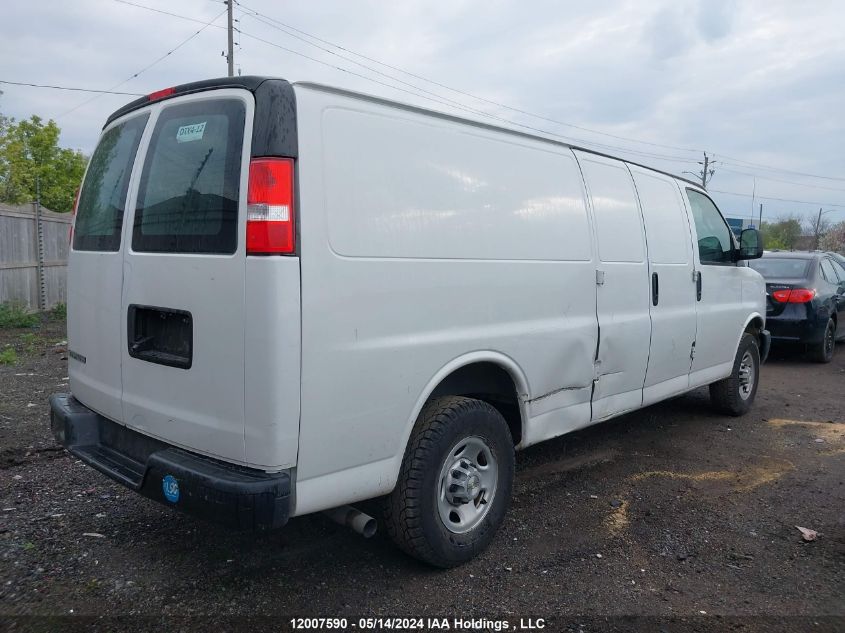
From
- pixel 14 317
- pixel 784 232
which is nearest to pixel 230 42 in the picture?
pixel 14 317

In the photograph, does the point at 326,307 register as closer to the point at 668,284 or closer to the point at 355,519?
the point at 355,519

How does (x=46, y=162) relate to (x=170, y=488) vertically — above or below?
above

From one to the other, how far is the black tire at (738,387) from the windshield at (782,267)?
375 cm

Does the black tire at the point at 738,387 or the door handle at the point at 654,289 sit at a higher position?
the door handle at the point at 654,289

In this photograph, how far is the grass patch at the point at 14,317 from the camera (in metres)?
10.8

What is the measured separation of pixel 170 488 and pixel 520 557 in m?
1.82

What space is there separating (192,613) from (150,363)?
1.09m

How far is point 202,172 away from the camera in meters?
2.88

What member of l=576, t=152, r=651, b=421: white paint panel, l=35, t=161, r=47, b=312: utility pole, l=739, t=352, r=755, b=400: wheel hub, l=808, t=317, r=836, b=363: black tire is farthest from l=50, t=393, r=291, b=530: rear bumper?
l=35, t=161, r=47, b=312: utility pole

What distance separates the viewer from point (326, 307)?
270 centimetres

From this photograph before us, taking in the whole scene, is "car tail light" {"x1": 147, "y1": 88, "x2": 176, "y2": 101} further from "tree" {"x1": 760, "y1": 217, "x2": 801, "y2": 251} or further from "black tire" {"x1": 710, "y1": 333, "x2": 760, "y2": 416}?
"tree" {"x1": 760, "y1": 217, "x2": 801, "y2": 251}

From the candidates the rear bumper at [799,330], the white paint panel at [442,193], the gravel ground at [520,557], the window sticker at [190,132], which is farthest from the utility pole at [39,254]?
the rear bumper at [799,330]

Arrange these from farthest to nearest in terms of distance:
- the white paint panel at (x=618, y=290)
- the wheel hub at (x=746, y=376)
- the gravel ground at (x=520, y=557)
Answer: the wheel hub at (x=746, y=376) < the white paint panel at (x=618, y=290) < the gravel ground at (x=520, y=557)

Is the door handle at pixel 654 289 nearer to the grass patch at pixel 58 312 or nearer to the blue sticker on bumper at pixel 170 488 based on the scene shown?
the blue sticker on bumper at pixel 170 488
